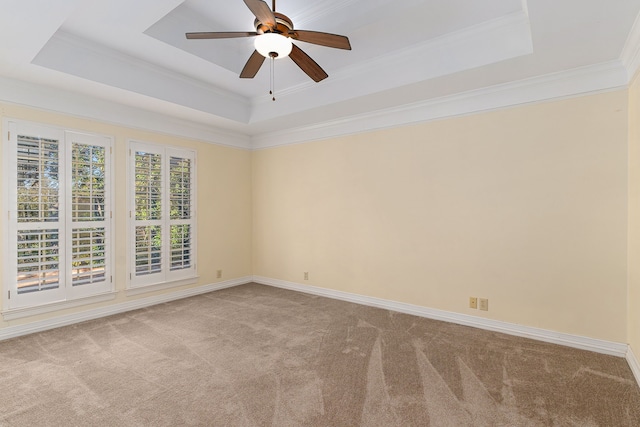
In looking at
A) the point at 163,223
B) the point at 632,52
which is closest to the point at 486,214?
the point at 632,52

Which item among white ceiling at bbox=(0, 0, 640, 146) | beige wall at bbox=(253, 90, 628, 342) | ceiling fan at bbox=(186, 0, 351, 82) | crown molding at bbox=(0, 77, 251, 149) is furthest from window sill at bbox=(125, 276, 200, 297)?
ceiling fan at bbox=(186, 0, 351, 82)

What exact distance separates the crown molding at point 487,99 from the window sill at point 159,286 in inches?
109

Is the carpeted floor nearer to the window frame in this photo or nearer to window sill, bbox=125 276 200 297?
window sill, bbox=125 276 200 297

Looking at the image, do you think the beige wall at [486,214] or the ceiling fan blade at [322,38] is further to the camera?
the beige wall at [486,214]

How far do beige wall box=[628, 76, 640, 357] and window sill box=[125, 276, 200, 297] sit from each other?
16.4 ft

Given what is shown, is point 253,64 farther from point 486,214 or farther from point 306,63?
point 486,214

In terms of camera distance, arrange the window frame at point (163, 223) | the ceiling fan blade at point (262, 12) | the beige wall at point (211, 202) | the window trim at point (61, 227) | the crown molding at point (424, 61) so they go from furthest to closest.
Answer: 1. the window frame at point (163, 223)
2. the beige wall at point (211, 202)
3. the window trim at point (61, 227)
4. the crown molding at point (424, 61)
5. the ceiling fan blade at point (262, 12)

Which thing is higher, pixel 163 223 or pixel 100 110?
pixel 100 110

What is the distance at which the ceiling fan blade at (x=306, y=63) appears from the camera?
2.54m

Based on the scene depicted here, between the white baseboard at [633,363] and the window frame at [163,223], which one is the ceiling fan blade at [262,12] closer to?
the window frame at [163,223]

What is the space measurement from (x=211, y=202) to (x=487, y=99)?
4.05 m

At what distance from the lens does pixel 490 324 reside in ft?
11.3

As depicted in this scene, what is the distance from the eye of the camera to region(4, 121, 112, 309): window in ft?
10.7

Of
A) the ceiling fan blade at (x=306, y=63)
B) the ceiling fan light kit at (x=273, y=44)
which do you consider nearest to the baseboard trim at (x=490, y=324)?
the ceiling fan blade at (x=306, y=63)
